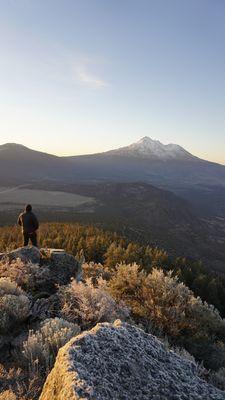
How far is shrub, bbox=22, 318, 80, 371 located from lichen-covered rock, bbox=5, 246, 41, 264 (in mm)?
6359

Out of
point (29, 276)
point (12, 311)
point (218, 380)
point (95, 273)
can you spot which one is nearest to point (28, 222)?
point (95, 273)

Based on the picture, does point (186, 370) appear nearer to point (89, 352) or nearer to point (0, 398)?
point (89, 352)

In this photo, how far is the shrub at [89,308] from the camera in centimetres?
739

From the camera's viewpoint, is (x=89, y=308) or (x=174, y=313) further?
(x=174, y=313)

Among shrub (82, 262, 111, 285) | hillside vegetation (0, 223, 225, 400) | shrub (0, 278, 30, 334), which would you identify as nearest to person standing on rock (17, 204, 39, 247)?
shrub (82, 262, 111, 285)

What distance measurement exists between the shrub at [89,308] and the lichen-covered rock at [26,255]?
409 centimetres

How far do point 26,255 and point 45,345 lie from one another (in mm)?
7380

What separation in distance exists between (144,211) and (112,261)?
17344 cm

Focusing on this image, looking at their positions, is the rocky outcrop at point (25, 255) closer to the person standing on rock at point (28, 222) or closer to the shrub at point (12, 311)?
the person standing on rock at point (28, 222)

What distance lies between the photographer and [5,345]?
6422mm

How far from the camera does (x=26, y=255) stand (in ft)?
41.5

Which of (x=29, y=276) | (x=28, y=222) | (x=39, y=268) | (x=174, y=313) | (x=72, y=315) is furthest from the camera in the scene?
(x=28, y=222)

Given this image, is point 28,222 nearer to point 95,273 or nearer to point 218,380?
point 95,273

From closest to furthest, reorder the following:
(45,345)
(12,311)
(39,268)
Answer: (45,345) < (12,311) < (39,268)
